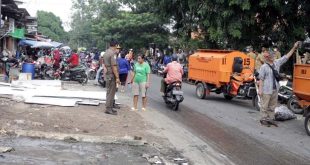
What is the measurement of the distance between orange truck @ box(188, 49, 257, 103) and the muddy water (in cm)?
793

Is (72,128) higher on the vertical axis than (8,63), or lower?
lower

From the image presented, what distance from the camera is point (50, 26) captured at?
9281 centimetres

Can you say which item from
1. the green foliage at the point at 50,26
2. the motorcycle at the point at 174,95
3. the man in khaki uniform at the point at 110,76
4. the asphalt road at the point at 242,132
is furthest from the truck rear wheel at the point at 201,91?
the green foliage at the point at 50,26

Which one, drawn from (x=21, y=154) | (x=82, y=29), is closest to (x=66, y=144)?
(x=21, y=154)

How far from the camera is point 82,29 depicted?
314ft

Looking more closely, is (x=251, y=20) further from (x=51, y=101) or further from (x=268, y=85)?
A: (x=51, y=101)

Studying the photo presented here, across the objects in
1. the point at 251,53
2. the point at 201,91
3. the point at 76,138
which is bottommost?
the point at 76,138

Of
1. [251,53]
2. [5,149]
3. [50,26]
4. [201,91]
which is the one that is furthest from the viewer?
[50,26]

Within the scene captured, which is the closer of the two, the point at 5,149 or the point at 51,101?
the point at 5,149

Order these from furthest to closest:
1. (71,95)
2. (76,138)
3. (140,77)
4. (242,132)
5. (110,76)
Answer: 1. (71,95)
2. (140,77)
3. (110,76)
4. (242,132)
5. (76,138)

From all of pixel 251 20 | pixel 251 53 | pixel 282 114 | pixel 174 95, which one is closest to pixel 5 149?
pixel 174 95

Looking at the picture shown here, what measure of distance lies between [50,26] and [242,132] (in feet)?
282

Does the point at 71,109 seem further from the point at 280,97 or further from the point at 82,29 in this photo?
the point at 82,29

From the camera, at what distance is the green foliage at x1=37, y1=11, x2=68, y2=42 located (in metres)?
88.4
